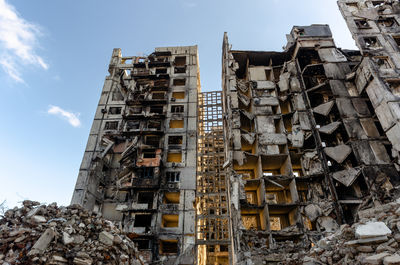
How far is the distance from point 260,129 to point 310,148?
16.9 feet

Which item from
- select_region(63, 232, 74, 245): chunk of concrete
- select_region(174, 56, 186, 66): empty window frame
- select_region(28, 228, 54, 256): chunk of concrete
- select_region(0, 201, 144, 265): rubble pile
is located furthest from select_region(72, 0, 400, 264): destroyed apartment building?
select_region(28, 228, 54, 256): chunk of concrete

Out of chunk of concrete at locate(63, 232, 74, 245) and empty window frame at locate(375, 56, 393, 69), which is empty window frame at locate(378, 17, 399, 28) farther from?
chunk of concrete at locate(63, 232, 74, 245)

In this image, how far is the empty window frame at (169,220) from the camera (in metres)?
24.3

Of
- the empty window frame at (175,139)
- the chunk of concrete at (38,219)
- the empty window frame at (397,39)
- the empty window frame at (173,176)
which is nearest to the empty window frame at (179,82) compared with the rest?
the empty window frame at (175,139)

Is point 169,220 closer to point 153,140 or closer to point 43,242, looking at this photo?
point 153,140

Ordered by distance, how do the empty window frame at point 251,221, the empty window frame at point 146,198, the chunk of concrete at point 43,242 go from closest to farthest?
the chunk of concrete at point 43,242 → the empty window frame at point 251,221 → the empty window frame at point 146,198

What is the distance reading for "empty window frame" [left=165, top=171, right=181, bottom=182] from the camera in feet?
87.2

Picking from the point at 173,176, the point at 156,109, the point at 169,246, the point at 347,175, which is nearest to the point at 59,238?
the point at 169,246

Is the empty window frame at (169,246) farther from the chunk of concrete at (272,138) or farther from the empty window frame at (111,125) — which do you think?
the empty window frame at (111,125)

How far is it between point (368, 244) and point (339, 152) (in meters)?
14.9

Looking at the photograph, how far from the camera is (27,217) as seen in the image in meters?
8.66

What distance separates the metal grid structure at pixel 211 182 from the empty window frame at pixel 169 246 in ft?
9.34

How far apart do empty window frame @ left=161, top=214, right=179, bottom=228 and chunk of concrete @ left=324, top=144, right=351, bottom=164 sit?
53.5 ft

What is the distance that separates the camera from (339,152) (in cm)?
2023
